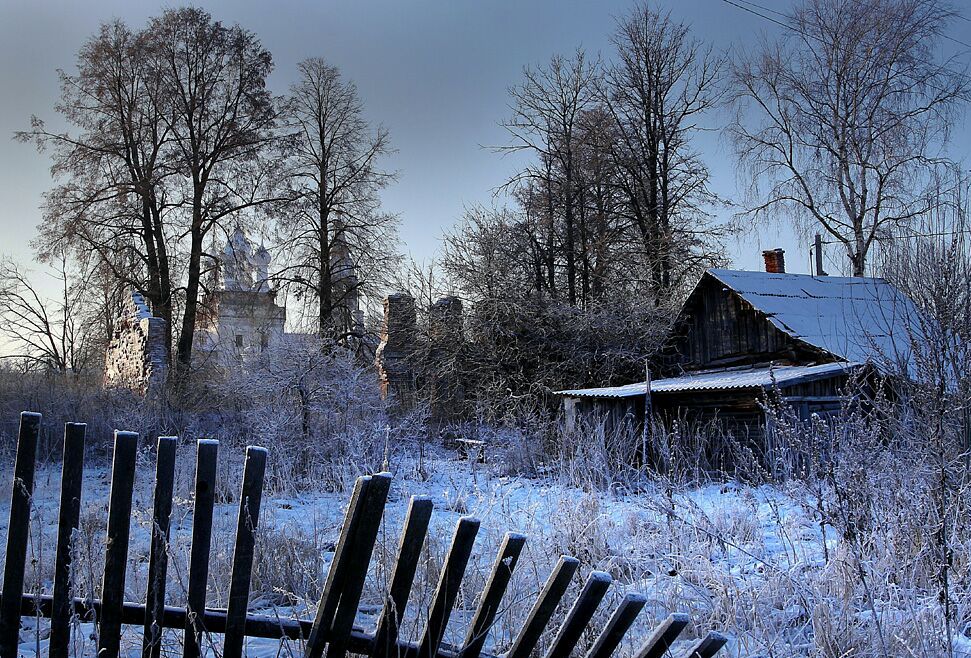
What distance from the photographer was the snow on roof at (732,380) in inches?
477

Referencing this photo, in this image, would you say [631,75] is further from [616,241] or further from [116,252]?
[116,252]

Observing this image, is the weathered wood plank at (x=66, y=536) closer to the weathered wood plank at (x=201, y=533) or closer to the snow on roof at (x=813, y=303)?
the weathered wood plank at (x=201, y=533)

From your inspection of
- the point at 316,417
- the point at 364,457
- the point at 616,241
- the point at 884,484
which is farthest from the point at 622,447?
the point at 616,241

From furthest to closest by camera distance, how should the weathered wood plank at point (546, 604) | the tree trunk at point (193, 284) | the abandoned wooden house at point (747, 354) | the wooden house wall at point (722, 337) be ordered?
the tree trunk at point (193, 284)
the wooden house wall at point (722, 337)
the abandoned wooden house at point (747, 354)
the weathered wood plank at point (546, 604)

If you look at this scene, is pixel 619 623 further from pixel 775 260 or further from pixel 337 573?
pixel 775 260

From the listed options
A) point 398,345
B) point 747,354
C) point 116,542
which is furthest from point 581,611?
point 398,345

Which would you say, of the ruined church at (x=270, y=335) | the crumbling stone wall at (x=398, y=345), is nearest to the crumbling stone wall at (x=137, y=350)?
the ruined church at (x=270, y=335)

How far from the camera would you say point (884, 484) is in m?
5.64

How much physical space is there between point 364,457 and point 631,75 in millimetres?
17528

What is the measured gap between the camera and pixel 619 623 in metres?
2.62

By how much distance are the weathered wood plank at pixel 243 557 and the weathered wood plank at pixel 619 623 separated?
1225mm

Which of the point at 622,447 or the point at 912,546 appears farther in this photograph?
the point at 622,447

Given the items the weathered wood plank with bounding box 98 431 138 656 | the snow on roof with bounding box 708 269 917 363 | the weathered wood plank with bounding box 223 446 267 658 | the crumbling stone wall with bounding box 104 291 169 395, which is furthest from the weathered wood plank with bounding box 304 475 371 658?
the crumbling stone wall with bounding box 104 291 169 395

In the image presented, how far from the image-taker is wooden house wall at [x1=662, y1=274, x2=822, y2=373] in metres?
14.9
